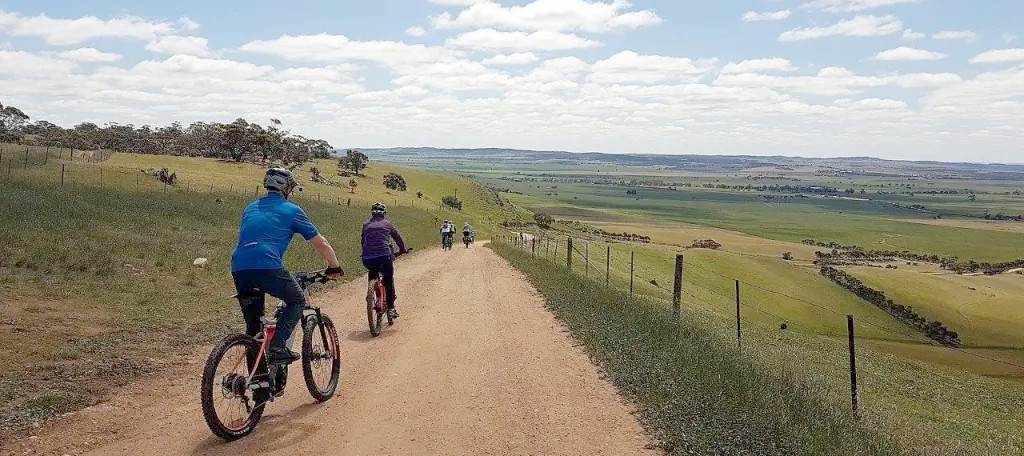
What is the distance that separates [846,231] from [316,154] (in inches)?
5047

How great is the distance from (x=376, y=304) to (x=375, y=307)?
9 centimetres

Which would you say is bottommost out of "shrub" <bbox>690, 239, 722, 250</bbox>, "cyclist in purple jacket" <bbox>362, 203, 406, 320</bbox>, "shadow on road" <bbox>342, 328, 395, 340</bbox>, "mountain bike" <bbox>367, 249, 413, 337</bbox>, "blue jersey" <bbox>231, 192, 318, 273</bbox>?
"shrub" <bbox>690, 239, 722, 250</bbox>

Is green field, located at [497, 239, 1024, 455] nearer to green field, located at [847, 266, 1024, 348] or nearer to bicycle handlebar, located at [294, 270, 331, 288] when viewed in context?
bicycle handlebar, located at [294, 270, 331, 288]

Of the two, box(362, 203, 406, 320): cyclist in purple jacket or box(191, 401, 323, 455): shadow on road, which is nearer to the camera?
box(191, 401, 323, 455): shadow on road

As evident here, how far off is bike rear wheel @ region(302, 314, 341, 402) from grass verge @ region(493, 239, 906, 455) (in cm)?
385

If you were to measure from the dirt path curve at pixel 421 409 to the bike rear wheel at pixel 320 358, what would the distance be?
0.21 metres

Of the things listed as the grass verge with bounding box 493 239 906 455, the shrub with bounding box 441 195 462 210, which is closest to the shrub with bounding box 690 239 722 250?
the shrub with bounding box 441 195 462 210

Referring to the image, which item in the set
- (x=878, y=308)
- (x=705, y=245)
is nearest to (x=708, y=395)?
(x=878, y=308)

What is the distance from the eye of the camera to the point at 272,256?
7.08 meters

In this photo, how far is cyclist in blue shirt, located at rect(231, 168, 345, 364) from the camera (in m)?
7.04

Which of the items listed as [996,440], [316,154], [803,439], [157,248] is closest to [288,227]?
[803,439]

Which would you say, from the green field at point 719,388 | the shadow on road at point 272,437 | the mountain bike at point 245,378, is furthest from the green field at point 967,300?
the shadow on road at point 272,437

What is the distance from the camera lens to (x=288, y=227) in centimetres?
721

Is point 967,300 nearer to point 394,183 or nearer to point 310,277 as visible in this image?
point 310,277
